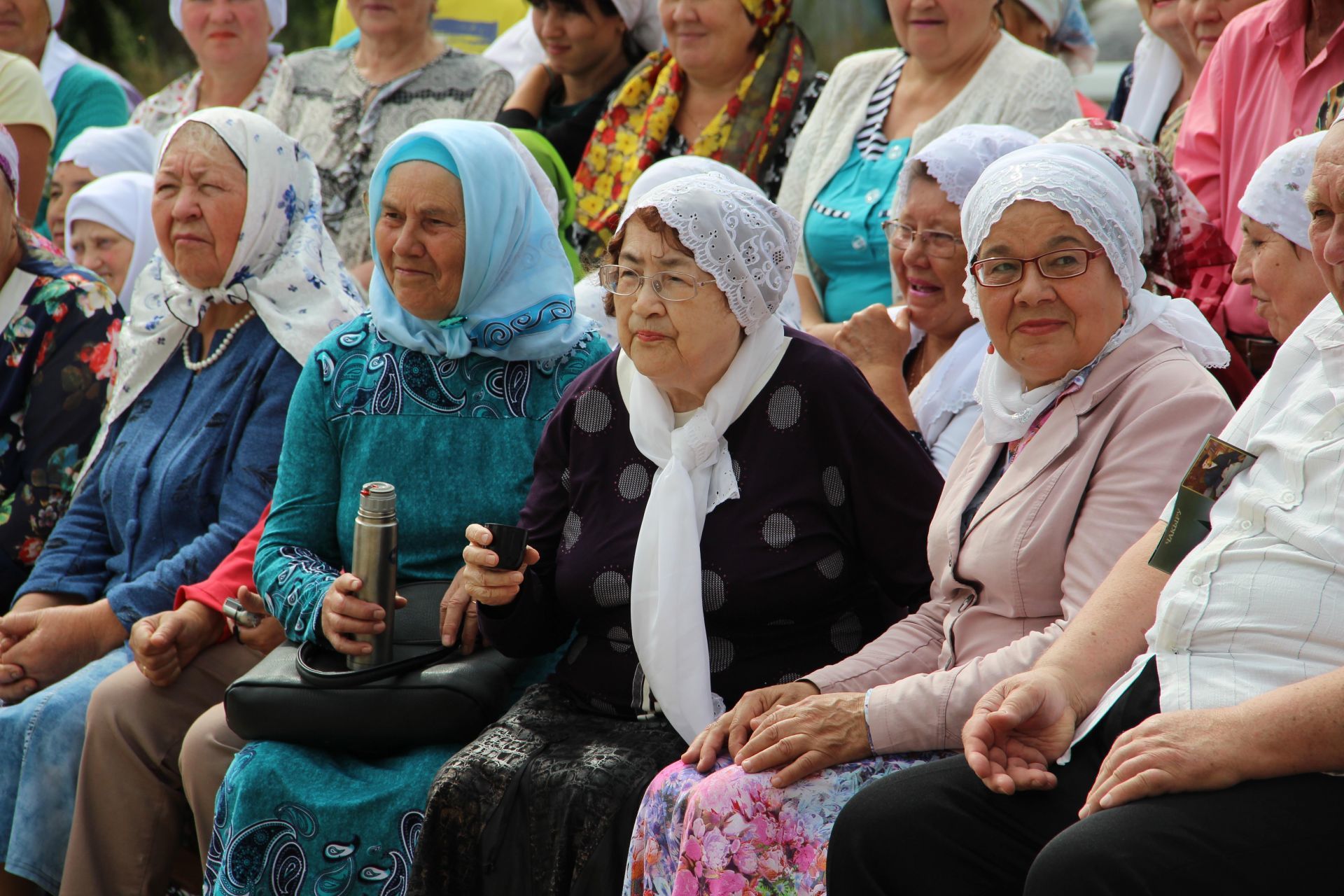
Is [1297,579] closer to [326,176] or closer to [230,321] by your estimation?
[230,321]

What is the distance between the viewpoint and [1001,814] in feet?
6.93

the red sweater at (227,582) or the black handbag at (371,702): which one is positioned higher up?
the red sweater at (227,582)

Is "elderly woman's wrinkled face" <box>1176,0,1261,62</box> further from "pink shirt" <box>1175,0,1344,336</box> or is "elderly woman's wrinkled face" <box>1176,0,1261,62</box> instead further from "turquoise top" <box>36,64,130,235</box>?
"turquoise top" <box>36,64,130,235</box>

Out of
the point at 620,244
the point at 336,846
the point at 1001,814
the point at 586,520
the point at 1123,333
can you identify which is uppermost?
the point at 620,244

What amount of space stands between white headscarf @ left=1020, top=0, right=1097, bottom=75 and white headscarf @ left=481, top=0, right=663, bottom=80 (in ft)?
4.49

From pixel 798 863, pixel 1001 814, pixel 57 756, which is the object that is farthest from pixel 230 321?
pixel 1001 814

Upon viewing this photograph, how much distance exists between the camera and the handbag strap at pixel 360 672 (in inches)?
112

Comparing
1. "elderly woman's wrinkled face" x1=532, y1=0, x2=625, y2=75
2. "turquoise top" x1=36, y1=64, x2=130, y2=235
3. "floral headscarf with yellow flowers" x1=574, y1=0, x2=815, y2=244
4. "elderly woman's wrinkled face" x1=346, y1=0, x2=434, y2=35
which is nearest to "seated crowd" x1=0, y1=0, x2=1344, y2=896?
"floral headscarf with yellow flowers" x1=574, y1=0, x2=815, y2=244

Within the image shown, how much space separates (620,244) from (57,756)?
1.83 m

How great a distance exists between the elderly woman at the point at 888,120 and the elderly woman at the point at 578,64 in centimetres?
108

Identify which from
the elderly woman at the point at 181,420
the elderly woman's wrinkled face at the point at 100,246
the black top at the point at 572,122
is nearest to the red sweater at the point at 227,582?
the elderly woman at the point at 181,420

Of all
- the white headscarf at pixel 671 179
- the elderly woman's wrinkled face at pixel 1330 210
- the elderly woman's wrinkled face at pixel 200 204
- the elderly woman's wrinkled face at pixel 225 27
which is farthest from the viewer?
the elderly woman's wrinkled face at pixel 225 27

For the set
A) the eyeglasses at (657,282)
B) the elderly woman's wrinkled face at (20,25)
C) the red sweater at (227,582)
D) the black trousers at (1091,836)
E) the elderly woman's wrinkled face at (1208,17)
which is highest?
the elderly woman's wrinkled face at (20,25)

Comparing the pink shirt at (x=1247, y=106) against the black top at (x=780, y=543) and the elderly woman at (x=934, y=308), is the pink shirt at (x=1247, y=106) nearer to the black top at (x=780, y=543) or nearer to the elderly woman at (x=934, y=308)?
the elderly woman at (x=934, y=308)
